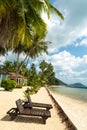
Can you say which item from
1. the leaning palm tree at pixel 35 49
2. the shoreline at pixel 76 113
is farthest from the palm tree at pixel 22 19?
the leaning palm tree at pixel 35 49

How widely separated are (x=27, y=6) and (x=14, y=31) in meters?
1.39

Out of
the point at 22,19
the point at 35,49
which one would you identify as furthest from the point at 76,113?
the point at 35,49

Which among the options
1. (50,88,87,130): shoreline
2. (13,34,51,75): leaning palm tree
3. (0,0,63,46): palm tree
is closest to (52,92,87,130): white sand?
(50,88,87,130): shoreline

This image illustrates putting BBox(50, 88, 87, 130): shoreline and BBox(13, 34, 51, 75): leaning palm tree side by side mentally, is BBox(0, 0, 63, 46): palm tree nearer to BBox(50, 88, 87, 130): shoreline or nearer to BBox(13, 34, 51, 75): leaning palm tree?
BBox(50, 88, 87, 130): shoreline

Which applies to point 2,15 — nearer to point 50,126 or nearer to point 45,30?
point 45,30

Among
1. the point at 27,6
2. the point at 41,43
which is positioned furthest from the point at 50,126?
the point at 41,43

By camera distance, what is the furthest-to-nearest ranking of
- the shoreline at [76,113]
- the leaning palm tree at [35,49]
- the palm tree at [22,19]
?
the leaning palm tree at [35,49], the palm tree at [22,19], the shoreline at [76,113]

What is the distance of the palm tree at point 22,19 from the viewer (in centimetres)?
996

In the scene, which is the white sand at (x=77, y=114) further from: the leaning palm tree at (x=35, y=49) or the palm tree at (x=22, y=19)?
the leaning palm tree at (x=35, y=49)

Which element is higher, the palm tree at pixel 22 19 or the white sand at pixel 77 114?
the palm tree at pixel 22 19

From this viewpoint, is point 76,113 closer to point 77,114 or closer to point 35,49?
point 77,114

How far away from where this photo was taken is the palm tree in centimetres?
996

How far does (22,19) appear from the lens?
402 inches

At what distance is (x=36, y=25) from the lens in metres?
10.8
